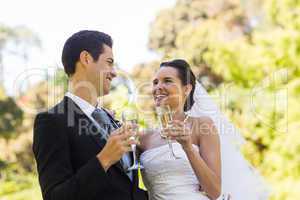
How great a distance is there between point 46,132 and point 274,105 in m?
9.50

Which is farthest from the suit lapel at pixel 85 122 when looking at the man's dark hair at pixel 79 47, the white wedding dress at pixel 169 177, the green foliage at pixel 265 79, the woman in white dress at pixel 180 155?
the green foliage at pixel 265 79

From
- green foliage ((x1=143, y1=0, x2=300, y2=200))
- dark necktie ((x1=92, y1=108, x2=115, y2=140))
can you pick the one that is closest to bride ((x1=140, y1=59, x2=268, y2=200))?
dark necktie ((x1=92, y1=108, x2=115, y2=140))

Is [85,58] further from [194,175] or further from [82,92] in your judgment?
[194,175]

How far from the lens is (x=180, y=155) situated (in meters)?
3.93

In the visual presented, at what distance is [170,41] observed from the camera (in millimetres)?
19844

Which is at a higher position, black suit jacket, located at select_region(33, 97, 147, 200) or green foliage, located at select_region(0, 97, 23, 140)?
black suit jacket, located at select_region(33, 97, 147, 200)

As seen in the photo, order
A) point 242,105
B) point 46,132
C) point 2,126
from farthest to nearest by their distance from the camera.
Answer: point 2,126
point 242,105
point 46,132

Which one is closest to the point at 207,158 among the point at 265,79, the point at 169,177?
the point at 169,177

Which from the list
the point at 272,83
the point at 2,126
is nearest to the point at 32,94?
the point at 2,126

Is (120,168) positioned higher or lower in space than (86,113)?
lower

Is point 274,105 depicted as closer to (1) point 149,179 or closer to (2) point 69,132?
(1) point 149,179

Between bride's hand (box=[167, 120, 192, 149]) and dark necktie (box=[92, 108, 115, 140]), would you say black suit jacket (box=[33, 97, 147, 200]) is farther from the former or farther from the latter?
bride's hand (box=[167, 120, 192, 149])

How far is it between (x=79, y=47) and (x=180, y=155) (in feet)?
4.32

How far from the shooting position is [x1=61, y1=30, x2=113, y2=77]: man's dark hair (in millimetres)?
3078
